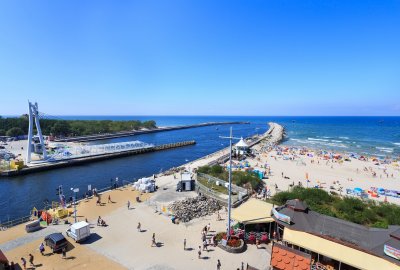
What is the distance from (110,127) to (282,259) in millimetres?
120668

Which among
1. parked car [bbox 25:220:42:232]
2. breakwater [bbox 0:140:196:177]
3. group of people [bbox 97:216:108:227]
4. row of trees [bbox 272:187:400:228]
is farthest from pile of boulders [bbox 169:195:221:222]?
breakwater [bbox 0:140:196:177]

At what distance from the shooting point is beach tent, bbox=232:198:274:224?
1919cm

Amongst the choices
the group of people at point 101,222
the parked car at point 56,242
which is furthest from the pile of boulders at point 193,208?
the parked car at point 56,242

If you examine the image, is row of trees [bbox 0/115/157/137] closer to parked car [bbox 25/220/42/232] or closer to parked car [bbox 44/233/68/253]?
parked car [bbox 25/220/42/232]

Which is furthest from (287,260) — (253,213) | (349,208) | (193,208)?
(349,208)

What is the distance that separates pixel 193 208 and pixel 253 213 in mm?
7006

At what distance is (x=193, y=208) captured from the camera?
24969mm

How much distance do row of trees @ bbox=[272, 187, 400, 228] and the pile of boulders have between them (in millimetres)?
6766

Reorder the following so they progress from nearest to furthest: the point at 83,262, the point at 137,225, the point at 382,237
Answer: the point at 382,237 < the point at 83,262 < the point at 137,225

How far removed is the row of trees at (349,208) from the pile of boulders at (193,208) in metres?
6.77

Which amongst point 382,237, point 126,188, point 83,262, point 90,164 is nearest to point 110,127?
point 90,164

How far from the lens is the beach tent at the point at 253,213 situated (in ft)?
63.0

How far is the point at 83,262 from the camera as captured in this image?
16.4m

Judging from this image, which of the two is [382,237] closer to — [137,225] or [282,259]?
[282,259]
